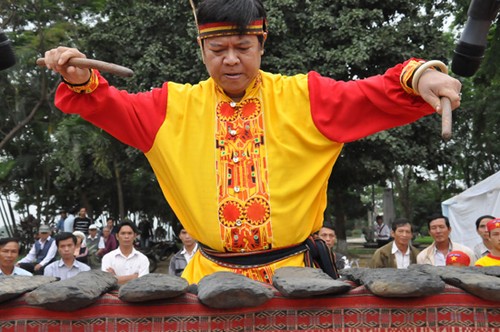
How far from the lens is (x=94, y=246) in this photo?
1532 centimetres

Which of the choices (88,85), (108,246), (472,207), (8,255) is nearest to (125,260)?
(8,255)

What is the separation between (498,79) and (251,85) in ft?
34.6

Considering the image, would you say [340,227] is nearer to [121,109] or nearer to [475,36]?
[121,109]

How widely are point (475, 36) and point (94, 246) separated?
45.0 feet

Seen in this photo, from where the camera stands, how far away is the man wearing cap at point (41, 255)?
9.96 m

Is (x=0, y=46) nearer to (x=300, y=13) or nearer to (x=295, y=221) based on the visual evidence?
(x=295, y=221)

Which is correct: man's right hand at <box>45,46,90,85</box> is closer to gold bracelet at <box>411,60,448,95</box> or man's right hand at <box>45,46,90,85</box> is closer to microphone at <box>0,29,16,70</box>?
microphone at <box>0,29,16,70</box>

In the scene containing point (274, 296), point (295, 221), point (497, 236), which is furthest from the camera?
point (497, 236)

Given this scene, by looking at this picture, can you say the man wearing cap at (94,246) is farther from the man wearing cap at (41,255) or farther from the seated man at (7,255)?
the seated man at (7,255)

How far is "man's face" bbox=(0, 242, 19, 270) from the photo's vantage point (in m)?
7.65

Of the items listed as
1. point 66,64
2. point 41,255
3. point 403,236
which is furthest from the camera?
point 41,255

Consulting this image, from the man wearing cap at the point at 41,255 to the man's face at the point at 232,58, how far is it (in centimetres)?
739

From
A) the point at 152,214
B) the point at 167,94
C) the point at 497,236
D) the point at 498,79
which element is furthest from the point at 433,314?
the point at 152,214

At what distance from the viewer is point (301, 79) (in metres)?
2.94
